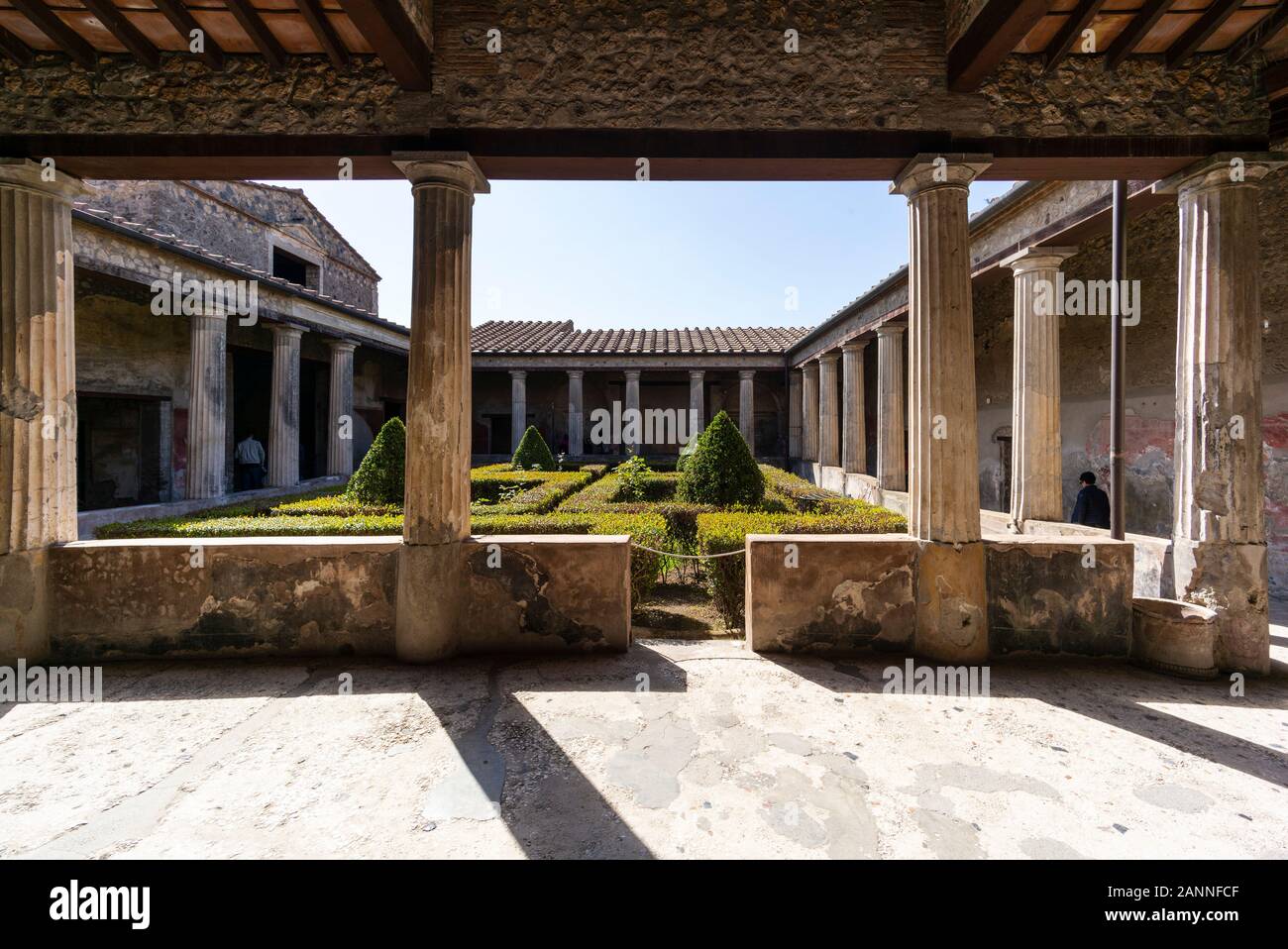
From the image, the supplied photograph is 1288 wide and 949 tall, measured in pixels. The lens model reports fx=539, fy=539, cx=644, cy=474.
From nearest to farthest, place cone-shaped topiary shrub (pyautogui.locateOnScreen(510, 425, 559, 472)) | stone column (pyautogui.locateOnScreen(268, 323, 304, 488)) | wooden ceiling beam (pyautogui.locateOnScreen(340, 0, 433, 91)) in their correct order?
wooden ceiling beam (pyautogui.locateOnScreen(340, 0, 433, 91))
stone column (pyautogui.locateOnScreen(268, 323, 304, 488))
cone-shaped topiary shrub (pyautogui.locateOnScreen(510, 425, 559, 472))

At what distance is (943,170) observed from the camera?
3369mm

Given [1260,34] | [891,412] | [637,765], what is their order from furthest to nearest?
[891,412] < [1260,34] < [637,765]

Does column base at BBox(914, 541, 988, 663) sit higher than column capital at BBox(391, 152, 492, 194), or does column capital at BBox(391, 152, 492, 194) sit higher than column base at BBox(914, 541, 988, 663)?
column capital at BBox(391, 152, 492, 194)

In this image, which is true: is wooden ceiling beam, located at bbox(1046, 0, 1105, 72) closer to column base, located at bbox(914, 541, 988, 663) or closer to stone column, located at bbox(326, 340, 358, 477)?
column base, located at bbox(914, 541, 988, 663)

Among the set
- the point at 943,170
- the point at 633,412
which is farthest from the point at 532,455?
the point at 943,170

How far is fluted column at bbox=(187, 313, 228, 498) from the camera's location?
8.86m

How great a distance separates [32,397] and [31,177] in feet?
4.62

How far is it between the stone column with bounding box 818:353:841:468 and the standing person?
1275 cm

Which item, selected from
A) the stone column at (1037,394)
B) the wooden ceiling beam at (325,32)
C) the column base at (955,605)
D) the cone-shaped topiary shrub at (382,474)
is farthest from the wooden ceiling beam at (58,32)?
the stone column at (1037,394)

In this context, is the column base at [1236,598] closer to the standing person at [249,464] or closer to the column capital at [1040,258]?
the column capital at [1040,258]

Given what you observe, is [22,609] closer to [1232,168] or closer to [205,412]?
[205,412]

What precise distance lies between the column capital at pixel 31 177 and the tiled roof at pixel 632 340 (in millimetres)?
11686

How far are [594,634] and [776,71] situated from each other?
3792 millimetres

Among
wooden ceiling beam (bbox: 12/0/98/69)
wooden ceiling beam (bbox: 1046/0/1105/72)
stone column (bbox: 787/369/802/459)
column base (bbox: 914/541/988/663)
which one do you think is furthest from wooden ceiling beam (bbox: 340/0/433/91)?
stone column (bbox: 787/369/802/459)
